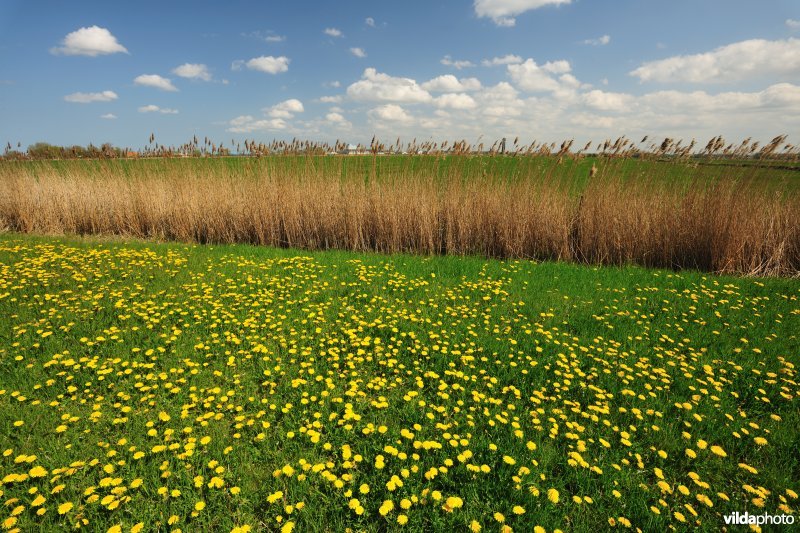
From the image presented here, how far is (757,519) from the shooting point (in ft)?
7.28

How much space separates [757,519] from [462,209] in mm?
6226

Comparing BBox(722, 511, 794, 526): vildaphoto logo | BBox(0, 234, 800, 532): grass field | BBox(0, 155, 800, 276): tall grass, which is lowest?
BBox(722, 511, 794, 526): vildaphoto logo

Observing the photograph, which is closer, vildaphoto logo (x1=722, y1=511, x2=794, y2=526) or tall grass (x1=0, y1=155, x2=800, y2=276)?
vildaphoto logo (x1=722, y1=511, x2=794, y2=526)

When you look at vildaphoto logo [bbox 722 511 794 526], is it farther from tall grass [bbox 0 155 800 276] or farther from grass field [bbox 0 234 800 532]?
tall grass [bbox 0 155 800 276]

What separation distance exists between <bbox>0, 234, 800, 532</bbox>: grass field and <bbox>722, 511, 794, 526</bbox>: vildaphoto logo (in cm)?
5

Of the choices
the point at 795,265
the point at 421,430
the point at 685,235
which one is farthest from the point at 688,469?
the point at 795,265

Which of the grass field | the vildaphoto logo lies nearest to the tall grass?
the grass field

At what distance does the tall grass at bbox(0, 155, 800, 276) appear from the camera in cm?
709

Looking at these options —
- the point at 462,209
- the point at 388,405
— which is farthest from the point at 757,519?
the point at 462,209

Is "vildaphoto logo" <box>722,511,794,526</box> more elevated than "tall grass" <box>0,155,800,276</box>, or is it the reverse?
"tall grass" <box>0,155,800,276</box>

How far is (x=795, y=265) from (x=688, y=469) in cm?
729

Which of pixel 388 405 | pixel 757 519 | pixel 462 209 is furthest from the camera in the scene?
pixel 462 209

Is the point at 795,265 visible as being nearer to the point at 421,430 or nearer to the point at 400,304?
the point at 400,304

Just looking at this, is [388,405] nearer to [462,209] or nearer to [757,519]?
[757,519]
